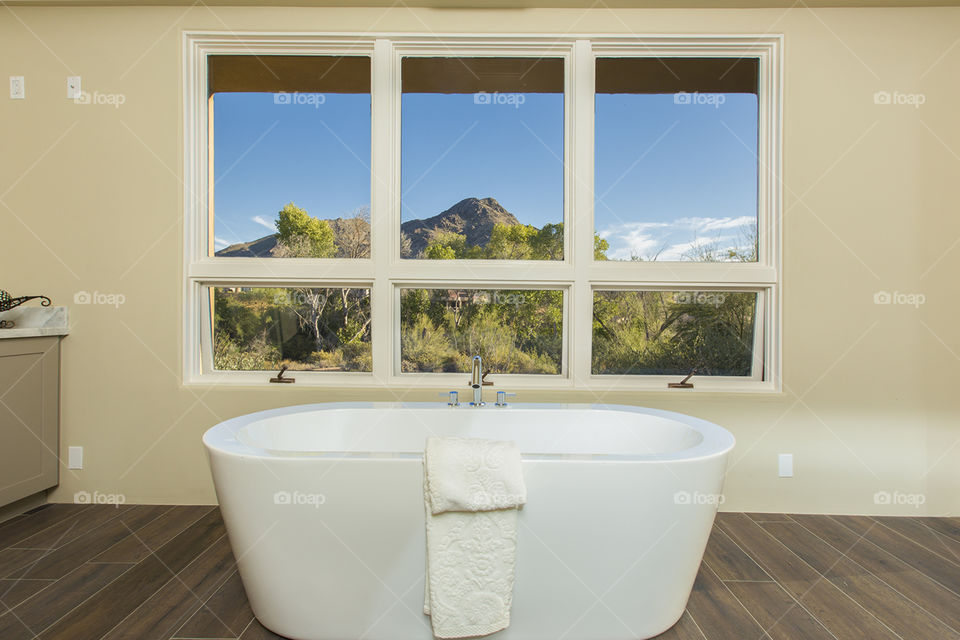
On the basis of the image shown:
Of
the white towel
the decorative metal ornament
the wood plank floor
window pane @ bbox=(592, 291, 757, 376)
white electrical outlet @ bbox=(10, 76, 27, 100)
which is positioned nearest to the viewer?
the white towel

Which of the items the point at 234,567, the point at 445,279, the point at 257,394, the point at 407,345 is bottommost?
the point at 234,567

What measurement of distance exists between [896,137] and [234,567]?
342 cm

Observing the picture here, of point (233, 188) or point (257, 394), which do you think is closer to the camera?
point (257, 394)

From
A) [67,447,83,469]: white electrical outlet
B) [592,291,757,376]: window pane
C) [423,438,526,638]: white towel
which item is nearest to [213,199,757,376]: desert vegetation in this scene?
[592,291,757,376]: window pane

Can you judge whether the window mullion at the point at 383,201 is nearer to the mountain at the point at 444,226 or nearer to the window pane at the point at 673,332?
the mountain at the point at 444,226

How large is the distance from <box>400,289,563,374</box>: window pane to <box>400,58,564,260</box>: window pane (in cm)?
21

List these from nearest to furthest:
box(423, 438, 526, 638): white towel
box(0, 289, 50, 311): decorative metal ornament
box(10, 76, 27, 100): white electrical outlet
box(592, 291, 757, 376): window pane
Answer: box(423, 438, 526, 638): white towel → box(0, 289, 50, 311): decorative metal ornament → box(10, 76, 27, 100): white electrical outlet → box(592, 291, 757, 376): window pane

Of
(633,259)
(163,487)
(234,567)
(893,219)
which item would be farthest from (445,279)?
(893,219)

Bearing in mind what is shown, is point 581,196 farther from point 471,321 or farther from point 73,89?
point 73,89

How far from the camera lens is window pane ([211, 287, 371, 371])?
2.50 m

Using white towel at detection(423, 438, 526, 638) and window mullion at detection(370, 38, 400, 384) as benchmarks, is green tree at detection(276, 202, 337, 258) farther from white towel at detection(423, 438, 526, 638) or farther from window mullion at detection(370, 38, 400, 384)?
white towel at detection(423, 438, 526, 638)

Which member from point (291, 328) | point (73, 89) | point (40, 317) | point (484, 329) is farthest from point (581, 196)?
point (40, 317)

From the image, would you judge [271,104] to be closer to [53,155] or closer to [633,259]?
[53,155]

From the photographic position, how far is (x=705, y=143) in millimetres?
2479
